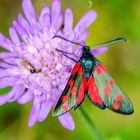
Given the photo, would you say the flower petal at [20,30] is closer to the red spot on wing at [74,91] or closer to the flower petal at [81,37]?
the flower petal at [81,37]

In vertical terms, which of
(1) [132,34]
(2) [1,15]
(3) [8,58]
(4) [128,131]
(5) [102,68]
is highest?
(2) [1,15]

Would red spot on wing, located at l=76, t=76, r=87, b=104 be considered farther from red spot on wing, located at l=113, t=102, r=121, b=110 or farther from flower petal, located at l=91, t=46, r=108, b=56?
flower petal, located at l=91, t=46, r=108, b=56

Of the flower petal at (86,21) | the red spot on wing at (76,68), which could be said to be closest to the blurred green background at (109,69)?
the flower petal at (86,21)

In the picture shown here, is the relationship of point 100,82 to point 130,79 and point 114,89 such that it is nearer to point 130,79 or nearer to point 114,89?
point 114,89

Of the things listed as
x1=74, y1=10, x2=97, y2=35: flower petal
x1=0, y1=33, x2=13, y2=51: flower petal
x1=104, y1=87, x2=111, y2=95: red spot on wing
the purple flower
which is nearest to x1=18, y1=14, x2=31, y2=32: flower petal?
the purple flower

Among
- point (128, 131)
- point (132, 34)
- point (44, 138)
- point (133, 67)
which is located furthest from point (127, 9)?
point (44, 138)

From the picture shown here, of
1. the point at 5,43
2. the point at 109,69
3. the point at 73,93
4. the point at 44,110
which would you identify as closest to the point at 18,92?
the point at 44,110
